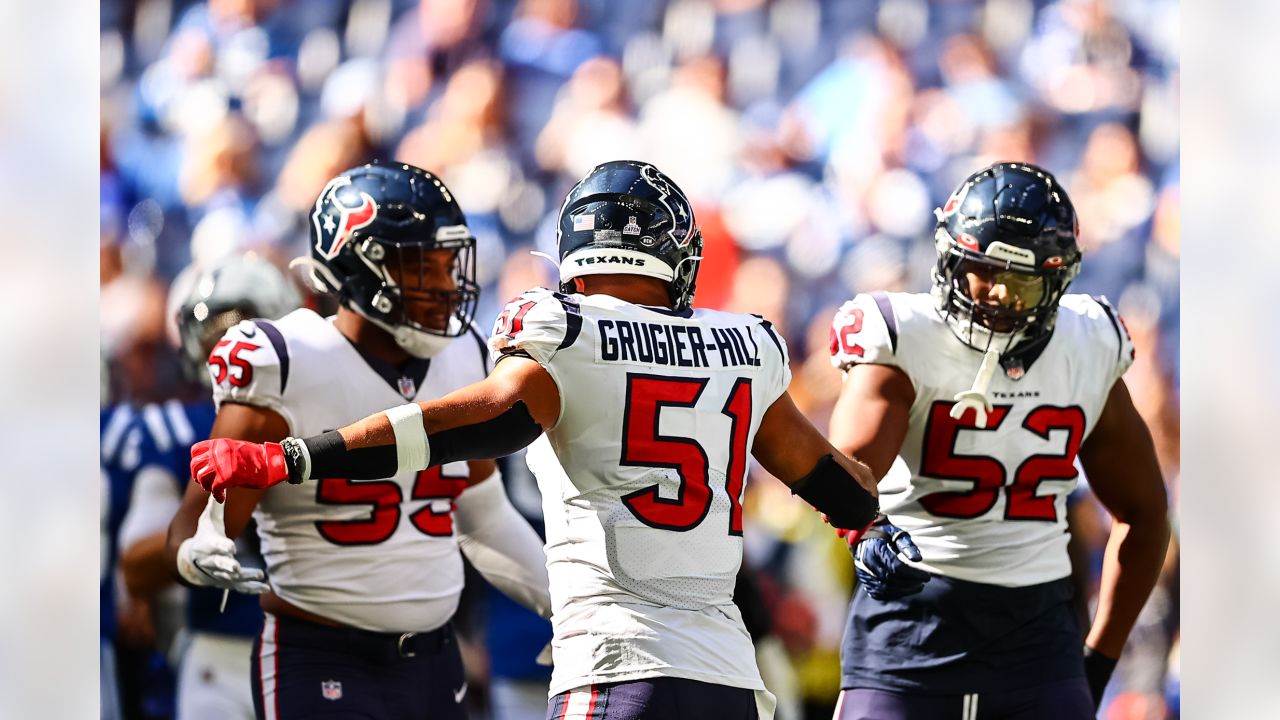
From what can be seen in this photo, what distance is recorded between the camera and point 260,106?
454 cm

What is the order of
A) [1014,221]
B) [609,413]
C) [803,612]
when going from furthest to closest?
[803,612]
[1014,221]
[609,413]

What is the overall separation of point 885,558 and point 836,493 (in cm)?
33

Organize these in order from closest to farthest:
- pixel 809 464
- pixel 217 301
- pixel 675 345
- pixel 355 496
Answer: pixel 675 345, pixel 809 464, pixel 355 496, pixel 217 301

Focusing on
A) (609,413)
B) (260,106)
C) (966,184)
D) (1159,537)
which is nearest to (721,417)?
(609,413)

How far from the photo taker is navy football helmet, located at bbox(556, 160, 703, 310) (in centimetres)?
229

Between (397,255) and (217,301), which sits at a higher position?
(397,255)

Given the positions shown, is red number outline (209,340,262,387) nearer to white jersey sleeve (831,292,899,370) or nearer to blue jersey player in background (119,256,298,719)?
white jersey sleeve (831,292,899,370)

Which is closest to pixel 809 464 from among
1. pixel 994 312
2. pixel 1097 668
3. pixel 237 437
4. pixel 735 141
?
pixel 994 312

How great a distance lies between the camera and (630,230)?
2297 mm

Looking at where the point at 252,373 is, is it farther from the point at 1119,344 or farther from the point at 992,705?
the point at 1119,344

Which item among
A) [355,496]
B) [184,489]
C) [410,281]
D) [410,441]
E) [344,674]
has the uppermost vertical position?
[410,281]

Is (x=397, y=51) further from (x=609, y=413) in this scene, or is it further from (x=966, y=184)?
(x=609, y=413)

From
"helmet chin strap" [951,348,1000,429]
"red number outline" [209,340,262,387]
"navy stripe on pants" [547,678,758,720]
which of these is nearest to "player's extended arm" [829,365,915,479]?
"helmet chin strap" [951,348,1000,429]
